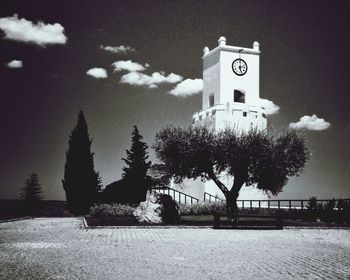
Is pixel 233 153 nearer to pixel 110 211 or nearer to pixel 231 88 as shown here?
pixel 110 211

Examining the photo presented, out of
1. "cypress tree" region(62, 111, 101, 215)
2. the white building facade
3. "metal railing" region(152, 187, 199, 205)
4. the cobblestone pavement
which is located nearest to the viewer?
the cobblestone pavement

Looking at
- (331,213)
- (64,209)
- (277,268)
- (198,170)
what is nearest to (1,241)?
(277,268)

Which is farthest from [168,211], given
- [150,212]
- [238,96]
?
[238,96]

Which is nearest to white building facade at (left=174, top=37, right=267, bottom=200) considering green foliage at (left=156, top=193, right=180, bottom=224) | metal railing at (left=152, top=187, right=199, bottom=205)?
metal railing at (left=152, top=187, right=199, bottom=205)

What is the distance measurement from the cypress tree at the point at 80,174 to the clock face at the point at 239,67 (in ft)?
47.8

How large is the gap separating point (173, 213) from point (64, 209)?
57.7 ft

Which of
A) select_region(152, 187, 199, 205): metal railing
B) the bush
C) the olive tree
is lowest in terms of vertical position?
the bush

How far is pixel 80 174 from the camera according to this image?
3472cm

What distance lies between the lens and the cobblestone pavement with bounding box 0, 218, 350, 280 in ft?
29.8

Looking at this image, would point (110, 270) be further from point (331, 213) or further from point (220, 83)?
point (220, 83)

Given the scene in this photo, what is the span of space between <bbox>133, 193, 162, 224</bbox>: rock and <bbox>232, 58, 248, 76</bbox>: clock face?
823 inches

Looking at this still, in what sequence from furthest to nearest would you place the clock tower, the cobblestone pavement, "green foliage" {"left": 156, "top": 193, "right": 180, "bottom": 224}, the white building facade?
1. the clock tower
2. the white building facade
3. "green foliage" {"left": 156, "top": 193, "right": 180, "bottom": 224}
4. the cobblestone pavement

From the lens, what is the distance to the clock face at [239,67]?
41156 millimetres

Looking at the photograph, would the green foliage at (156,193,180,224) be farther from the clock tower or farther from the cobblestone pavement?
the clock tower
